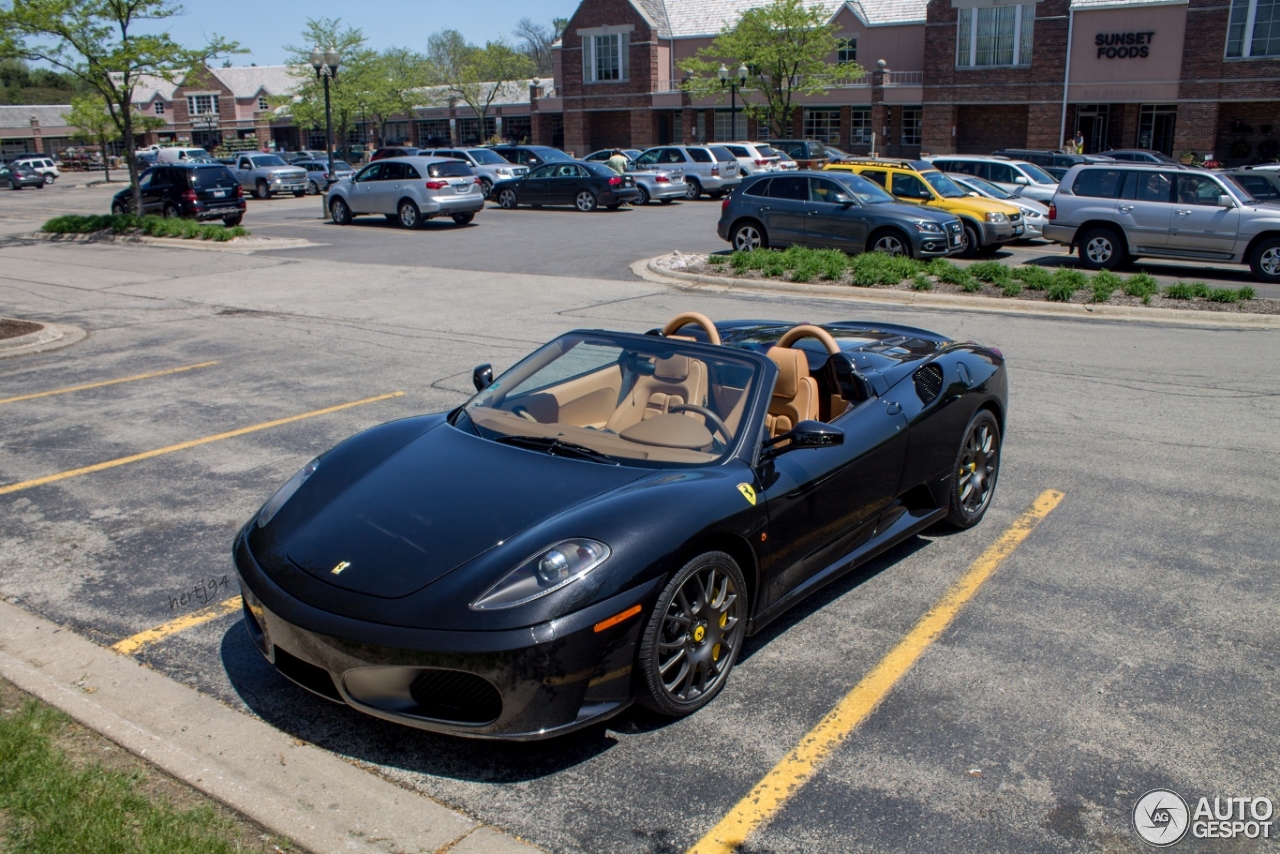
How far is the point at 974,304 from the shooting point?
45.7 ft

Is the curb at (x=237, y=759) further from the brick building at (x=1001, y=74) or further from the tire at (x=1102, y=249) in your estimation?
the brick building at (x=1001, y=74)

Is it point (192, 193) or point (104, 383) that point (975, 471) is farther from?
point (192, 193)

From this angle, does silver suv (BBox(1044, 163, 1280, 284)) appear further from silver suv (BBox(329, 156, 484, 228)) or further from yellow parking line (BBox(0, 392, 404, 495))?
silver suv (BBox(329, 156, 484, 228))

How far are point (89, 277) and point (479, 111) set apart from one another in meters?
51.2

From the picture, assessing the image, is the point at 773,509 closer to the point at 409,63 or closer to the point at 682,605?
the point at 682,605

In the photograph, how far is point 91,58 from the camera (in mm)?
22297

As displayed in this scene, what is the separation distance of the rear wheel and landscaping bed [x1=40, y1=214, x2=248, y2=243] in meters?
17.4

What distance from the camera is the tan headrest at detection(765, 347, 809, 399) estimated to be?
505 cm

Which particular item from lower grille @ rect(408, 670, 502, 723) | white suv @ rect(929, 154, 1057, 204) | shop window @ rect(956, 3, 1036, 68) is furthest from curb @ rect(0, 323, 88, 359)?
shop window @ rect(956, 3, 1036, 68)

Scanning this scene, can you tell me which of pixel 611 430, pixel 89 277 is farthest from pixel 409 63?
pixel 611 430

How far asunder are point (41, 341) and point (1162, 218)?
15.8 m

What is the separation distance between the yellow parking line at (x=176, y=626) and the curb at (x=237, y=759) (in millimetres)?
102

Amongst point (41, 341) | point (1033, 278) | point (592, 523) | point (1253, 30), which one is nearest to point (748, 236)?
point (1033, 278)

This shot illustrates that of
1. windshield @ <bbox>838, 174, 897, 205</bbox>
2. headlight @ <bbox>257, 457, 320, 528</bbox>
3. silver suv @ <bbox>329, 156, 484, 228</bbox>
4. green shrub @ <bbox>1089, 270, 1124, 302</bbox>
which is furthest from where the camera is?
silver suv @ <bbox>329, 156, 484, 228</bbox>
